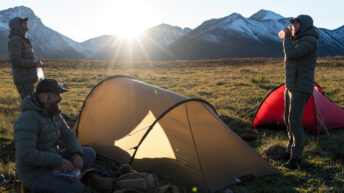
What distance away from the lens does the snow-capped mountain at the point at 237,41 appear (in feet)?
458

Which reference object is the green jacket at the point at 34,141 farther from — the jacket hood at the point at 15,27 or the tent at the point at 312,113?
the tent at the point at 312,113

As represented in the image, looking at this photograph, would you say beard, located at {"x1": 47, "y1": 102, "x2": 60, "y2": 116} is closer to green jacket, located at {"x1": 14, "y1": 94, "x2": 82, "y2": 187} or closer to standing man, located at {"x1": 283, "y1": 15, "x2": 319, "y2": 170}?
green jacket, located at {"x1": 14, "y1": 94, "x2": 82, "y2": 187}

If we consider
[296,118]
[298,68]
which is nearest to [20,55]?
[298,68]

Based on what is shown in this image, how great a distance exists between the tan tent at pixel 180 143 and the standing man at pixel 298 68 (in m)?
0.75

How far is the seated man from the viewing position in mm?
3270

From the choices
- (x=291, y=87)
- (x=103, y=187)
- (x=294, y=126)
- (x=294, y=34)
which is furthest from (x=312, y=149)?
(x=103, y=187)

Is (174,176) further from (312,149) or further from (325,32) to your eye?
(325,32)

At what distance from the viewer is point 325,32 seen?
175625mm

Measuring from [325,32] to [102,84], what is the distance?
200m

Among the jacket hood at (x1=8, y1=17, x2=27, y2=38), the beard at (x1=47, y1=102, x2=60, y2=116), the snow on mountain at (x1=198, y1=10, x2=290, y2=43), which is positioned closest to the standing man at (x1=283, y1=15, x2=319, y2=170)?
the beard at (x1=47, y1=102, x2=60, y2=116)

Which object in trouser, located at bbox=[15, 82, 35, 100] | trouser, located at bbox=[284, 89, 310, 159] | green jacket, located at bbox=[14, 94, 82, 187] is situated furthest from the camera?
trouser, located at bbox=[15, 82, 35, 100]

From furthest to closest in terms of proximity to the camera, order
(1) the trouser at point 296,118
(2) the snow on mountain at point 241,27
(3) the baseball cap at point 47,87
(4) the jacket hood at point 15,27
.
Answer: (2) the snow on mountain at point 241,27
(4) the jacket hood at point 15,27
(1) the trouser at point 296,118
(3) the baseball cap at point 47,87

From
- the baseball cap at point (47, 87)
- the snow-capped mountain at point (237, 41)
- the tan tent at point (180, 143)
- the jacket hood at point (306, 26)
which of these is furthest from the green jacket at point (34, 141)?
the snow-capped mountain at point (237, 41)

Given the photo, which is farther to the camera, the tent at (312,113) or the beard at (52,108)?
the tent at (312,113)
